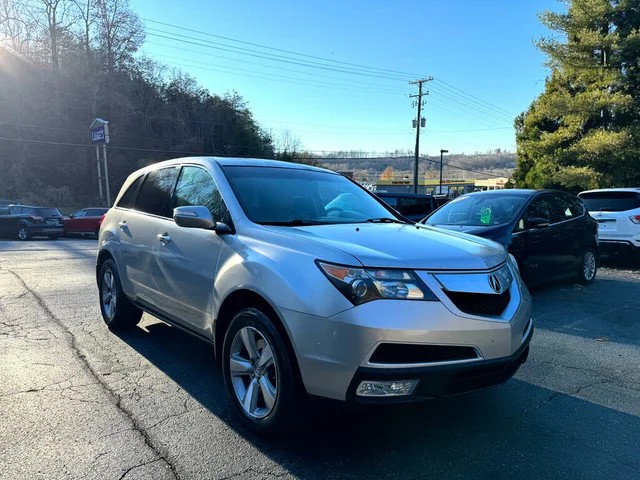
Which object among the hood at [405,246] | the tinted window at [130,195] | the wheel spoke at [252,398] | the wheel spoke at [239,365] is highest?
the tinted window at [130,195]

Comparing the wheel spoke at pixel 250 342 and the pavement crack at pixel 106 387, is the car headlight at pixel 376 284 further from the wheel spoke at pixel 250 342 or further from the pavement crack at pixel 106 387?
the pavement crack at pixel 106 387

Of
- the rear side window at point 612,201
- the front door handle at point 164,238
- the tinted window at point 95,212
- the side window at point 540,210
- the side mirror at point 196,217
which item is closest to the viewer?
the side mirror at point 196,217

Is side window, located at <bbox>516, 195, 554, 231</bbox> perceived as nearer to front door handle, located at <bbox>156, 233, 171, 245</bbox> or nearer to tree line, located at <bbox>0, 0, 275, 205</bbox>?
front door handle, located at <bbox>156, 233, 171, 245</bbox>

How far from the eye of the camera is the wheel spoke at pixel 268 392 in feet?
9.70

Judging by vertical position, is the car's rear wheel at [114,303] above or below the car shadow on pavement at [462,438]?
above

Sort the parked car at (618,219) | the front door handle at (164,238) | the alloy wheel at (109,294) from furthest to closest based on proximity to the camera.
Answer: the parked car at (618,219) → the alloy wheel at (109,294) → the front door handle at (164,238)

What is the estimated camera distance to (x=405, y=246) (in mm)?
2996

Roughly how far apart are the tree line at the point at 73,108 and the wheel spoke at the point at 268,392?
43.4 m

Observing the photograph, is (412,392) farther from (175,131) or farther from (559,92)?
(175,131)

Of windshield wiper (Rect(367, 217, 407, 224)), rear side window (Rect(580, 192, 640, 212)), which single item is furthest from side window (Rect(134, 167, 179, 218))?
rear side window (Rect(580, 192, 640, 212))

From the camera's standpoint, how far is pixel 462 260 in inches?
115

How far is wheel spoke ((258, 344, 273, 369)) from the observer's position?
2.98 m

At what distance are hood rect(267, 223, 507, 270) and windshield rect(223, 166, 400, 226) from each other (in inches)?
12.7

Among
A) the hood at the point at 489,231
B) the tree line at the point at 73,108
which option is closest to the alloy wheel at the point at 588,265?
the hood at the point at 489,231
